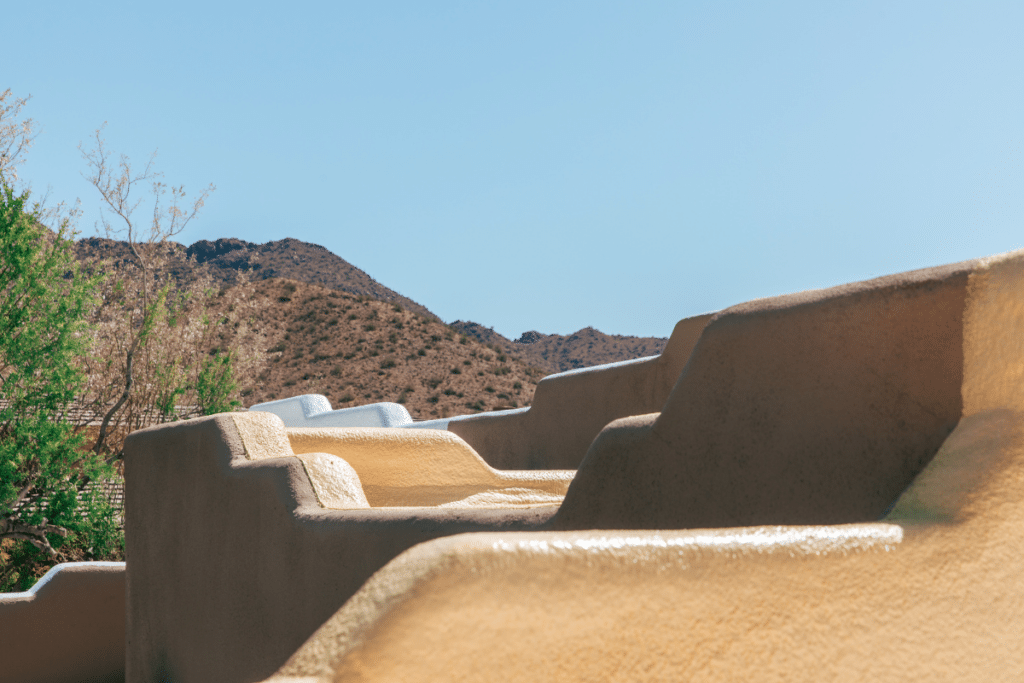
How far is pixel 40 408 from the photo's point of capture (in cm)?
1027

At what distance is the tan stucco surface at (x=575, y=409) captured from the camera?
560 centimetres

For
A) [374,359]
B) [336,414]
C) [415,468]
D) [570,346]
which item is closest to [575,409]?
[415,468]

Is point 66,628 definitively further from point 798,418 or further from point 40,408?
point 798,418

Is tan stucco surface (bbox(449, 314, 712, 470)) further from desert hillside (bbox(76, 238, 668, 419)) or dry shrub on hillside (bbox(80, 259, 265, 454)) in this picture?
desert hillside (bbox(76, 238, 668, 419))

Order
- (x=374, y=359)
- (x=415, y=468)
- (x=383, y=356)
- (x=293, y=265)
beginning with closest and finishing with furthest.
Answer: (x=415, y=468) → (x=374, y=359) → (x=383, y=356) → (x=293, y=265)

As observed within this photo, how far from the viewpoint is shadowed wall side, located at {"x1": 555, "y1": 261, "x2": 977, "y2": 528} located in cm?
182

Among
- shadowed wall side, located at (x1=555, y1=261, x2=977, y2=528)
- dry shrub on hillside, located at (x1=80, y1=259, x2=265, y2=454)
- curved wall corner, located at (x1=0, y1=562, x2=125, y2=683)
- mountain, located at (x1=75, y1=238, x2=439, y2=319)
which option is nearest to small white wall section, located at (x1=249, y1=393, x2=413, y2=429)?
dry shrub on hillside, located at (x1=80, y1=259, x2=265, y2=454)

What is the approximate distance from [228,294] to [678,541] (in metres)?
21.9

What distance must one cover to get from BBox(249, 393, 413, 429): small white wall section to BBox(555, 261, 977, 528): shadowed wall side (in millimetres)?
8199

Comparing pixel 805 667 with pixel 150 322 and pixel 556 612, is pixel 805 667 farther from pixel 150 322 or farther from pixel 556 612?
pixel 150 322

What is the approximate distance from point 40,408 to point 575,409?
7530mm

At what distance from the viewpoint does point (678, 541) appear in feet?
4.36

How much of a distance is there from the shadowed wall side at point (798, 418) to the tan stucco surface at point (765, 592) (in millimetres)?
41

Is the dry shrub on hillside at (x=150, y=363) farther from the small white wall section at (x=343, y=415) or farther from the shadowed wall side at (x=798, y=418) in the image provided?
the shadowed wall side at (x=798, y=418)
